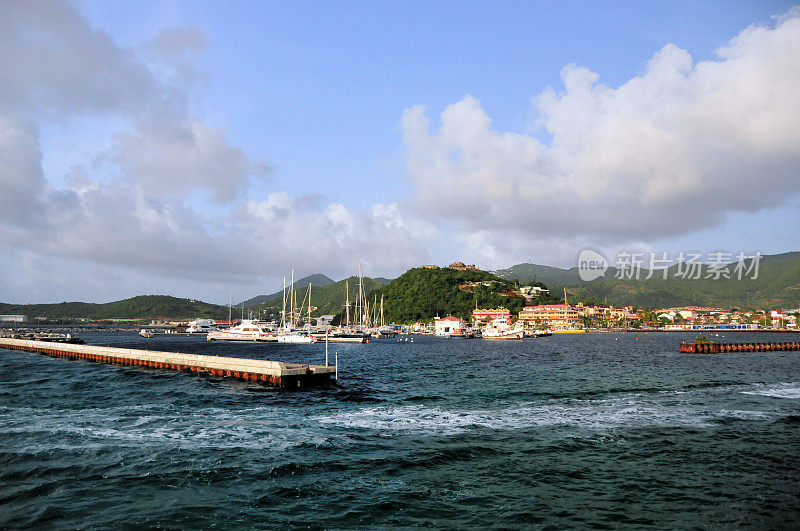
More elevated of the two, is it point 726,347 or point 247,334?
point 247,334

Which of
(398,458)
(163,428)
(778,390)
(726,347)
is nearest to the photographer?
(398,458)

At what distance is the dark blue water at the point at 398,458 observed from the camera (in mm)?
15945

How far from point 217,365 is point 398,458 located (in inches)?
1507

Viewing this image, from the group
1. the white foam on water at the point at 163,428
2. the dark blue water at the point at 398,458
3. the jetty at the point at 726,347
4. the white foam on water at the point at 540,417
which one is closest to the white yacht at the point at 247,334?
the dark blue water at the point at 398,458

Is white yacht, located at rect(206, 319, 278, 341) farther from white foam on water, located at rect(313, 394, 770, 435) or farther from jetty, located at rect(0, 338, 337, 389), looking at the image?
white foam on water, located at rect(313, 394, 770, 435)

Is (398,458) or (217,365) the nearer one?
(398,458)

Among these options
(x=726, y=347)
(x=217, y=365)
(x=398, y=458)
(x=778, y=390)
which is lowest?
(x=726, y=347)

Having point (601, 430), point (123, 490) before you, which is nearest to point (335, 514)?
point (123, 490)

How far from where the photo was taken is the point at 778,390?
43719 mm

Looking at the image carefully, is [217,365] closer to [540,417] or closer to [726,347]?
[540,417]

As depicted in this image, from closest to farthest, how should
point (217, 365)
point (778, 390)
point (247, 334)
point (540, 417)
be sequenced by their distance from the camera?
point (540, 417) < point (778, 390) < point (217, 365) < point (247, 334)

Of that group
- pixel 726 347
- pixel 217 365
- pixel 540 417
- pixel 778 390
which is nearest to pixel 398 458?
pixel 540 417

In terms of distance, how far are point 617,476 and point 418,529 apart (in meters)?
10.1

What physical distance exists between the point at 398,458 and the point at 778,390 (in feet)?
137
